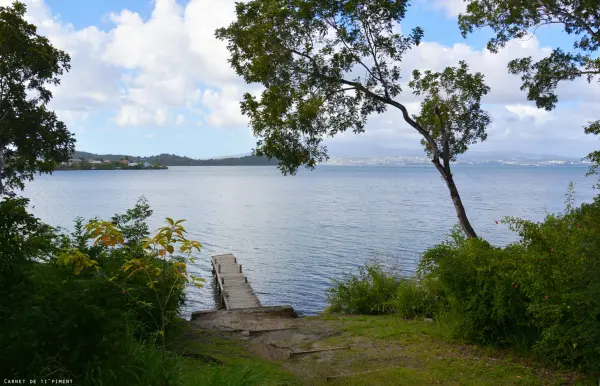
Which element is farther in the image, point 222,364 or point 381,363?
point 381,363

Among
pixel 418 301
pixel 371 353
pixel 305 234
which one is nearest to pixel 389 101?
pixel 418 301

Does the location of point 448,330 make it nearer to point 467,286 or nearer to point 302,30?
point 467,286

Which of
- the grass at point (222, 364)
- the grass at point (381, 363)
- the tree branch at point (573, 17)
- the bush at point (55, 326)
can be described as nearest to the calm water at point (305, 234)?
the grass at point (381, 363)

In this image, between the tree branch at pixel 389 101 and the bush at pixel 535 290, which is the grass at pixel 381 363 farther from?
the tree branch at pixel 389 101

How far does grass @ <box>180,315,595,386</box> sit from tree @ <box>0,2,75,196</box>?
1012cm

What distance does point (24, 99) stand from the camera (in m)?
15.8

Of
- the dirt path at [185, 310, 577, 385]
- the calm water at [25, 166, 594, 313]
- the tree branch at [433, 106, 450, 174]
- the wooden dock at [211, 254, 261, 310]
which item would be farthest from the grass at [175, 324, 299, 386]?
the calm water at [25, 166, 594, 313]

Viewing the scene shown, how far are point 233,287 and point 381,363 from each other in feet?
35.7

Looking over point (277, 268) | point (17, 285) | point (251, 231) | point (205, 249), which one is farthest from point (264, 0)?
point (251, 231)

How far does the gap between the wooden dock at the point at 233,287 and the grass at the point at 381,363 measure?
16.6ft

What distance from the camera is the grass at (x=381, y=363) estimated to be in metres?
6.51

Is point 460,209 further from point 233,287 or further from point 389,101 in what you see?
point 233,287

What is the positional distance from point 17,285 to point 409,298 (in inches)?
366

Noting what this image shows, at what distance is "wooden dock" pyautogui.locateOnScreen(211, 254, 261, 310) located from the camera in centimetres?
1526
